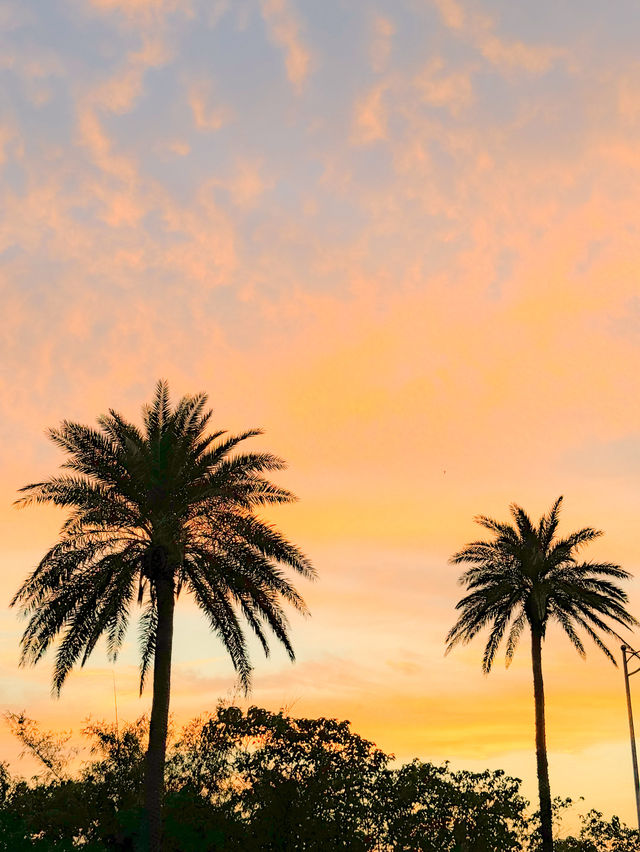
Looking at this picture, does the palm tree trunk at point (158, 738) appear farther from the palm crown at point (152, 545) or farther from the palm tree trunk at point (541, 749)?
the palm tree trunk at point (541, 749)

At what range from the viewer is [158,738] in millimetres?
29031

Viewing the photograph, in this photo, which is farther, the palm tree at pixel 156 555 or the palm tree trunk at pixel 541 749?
the palm tree trunk at pixel 541 749

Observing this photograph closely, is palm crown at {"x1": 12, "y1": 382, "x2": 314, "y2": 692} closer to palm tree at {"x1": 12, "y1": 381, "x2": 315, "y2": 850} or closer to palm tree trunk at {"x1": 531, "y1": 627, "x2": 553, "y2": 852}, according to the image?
palm tree at {"x1": 12, "y1": 381, "x2": 315, "y2": 850}

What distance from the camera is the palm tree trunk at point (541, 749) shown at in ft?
136

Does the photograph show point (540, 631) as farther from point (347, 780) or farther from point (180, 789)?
point (180, 789)

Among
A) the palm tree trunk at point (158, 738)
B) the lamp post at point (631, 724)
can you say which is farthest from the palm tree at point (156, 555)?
the lamp post at point (631, 724)

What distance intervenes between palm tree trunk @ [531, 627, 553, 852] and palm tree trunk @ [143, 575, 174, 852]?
19439mm

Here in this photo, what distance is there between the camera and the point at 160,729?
2911cm

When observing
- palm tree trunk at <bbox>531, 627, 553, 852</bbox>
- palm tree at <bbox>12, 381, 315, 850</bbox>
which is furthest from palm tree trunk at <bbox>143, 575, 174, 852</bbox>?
palm tree trunk at <bbox>531, 627, 553, 852</bbox>

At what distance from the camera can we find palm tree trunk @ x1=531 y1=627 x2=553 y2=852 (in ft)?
136

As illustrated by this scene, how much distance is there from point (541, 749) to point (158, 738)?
21.0 metres

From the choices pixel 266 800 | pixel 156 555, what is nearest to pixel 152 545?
pixel 156 555

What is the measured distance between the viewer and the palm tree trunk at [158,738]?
28.9 m

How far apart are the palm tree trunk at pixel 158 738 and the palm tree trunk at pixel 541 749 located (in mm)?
19439
